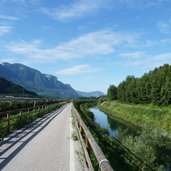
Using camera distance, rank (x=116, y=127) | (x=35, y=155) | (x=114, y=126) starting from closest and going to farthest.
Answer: (x=35, y=155), (x=116, y=127), (x=114, y=126)

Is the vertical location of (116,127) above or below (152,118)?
below

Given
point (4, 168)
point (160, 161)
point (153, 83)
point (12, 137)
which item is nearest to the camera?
point (4, 168)

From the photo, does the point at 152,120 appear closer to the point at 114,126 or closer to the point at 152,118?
the point at 152,118

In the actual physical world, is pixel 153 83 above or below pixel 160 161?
above

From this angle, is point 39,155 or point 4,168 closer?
point 4,168

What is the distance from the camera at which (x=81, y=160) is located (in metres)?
11.6

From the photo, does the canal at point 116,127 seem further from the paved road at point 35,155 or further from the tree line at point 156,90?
the paved road at point 35,155

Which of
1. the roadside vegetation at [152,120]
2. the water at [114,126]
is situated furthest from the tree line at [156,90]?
the water at [114,126]

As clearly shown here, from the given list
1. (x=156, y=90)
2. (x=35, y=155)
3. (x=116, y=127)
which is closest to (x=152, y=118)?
(x=116, y=127)

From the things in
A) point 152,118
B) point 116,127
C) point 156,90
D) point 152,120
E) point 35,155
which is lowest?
point 116,127

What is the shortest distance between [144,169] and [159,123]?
37.8 metres

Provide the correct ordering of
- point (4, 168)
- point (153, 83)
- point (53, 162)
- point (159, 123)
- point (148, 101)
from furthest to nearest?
point (148, 101) → point (153, 83) → point (159, 123) → point (53, 162) → point (4, 168)

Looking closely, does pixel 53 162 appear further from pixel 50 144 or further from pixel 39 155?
pixel 50 144

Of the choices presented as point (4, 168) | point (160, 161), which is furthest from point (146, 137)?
point (4, 168)
